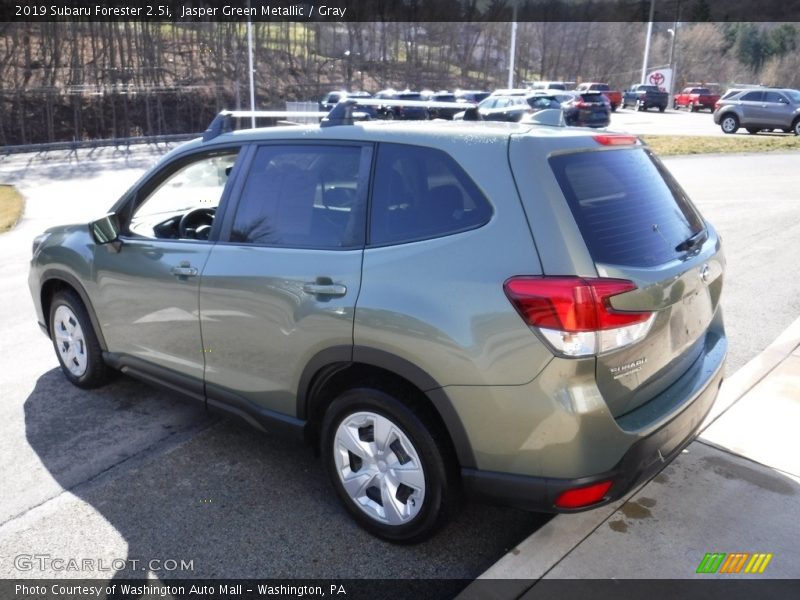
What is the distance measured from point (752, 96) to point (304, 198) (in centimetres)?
2914

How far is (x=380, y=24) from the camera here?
56.0 m

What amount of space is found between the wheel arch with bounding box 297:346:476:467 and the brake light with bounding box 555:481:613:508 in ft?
1.17

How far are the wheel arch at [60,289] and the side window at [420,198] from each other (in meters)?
2.33

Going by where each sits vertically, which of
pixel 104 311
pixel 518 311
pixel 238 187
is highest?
pixel 238 187

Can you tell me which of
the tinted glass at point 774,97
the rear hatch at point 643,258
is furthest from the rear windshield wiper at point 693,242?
the tinted glass at point 774,97

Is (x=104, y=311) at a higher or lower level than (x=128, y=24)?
lower

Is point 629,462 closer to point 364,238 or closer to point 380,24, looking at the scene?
point 364,238

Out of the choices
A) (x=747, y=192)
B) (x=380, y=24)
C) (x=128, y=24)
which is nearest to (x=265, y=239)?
(x=747, y=192)

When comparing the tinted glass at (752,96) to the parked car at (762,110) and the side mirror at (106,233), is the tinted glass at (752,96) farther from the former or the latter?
the side mirror at (106,233)

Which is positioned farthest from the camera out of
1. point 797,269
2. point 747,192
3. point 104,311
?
point 747,192

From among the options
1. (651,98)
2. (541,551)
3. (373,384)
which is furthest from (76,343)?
(651,98)

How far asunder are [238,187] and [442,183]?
1242 mm

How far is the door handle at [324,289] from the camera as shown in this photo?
2.87 metres
